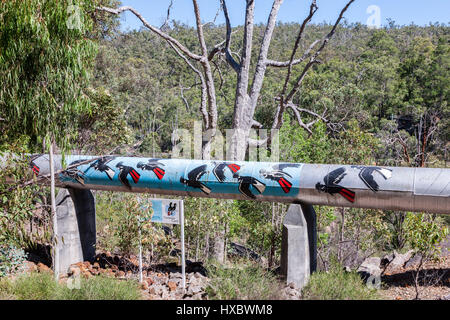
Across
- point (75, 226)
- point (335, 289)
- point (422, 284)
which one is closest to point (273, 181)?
point (335, 289)

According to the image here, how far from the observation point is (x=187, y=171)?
689cm

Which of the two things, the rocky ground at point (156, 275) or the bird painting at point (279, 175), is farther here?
the bird painting at point (279, 175)

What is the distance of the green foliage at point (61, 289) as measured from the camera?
18.0 ft

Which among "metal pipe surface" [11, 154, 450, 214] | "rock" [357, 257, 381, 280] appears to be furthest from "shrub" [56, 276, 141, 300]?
"rock" [357, 257, 381, 280]

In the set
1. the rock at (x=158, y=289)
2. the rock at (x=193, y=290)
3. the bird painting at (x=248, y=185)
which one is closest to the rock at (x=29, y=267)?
the rock at (x=158, y=289)

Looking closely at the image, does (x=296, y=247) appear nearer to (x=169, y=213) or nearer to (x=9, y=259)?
(x=169, y=213)

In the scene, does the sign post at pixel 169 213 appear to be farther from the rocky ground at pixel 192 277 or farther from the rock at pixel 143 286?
the rocky ground at pixel 192 277

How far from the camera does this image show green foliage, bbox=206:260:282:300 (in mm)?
5391

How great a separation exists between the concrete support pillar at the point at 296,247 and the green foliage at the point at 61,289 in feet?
7.81

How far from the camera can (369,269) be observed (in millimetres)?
8969

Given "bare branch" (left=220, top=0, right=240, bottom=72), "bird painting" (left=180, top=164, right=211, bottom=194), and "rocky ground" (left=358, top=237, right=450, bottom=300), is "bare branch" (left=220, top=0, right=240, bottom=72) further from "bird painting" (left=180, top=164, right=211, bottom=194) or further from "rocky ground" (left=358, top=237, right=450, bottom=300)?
"rocky ground" (left=358, top=237, right=450, bottom=300)

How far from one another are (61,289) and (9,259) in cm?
155
